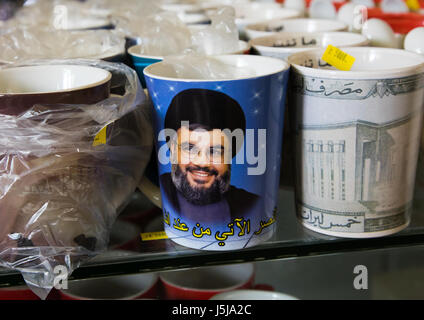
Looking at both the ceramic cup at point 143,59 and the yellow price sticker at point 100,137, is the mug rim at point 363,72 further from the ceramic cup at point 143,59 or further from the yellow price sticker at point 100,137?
the yellow price sticker at point 100,137

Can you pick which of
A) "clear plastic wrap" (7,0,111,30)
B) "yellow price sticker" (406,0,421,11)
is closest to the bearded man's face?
"clear plastic wrap" (7,0,111,30)

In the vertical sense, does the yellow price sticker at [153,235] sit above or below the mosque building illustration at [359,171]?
below

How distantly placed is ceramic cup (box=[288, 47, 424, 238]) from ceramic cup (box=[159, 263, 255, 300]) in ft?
0.72

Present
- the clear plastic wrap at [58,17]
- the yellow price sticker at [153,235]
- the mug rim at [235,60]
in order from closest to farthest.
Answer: the mug rim at [235,60] → the yellow price sticker at [153,235] → the clear plastic wrap at [58,17]

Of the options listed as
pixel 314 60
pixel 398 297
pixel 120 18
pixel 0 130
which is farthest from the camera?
pixel 398 297

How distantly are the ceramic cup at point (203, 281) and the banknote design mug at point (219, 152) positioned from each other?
20 centimetres

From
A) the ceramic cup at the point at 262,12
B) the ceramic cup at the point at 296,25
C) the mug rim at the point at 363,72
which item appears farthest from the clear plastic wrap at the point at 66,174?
the ceramic cup at the point at 262,12

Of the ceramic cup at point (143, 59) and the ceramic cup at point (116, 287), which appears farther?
the ceramic cup at point (116, 287)

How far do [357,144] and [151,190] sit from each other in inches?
8.4

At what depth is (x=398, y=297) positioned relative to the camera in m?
0.85

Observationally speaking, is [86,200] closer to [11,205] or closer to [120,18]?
[11,205]

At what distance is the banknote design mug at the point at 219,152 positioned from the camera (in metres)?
0.40
